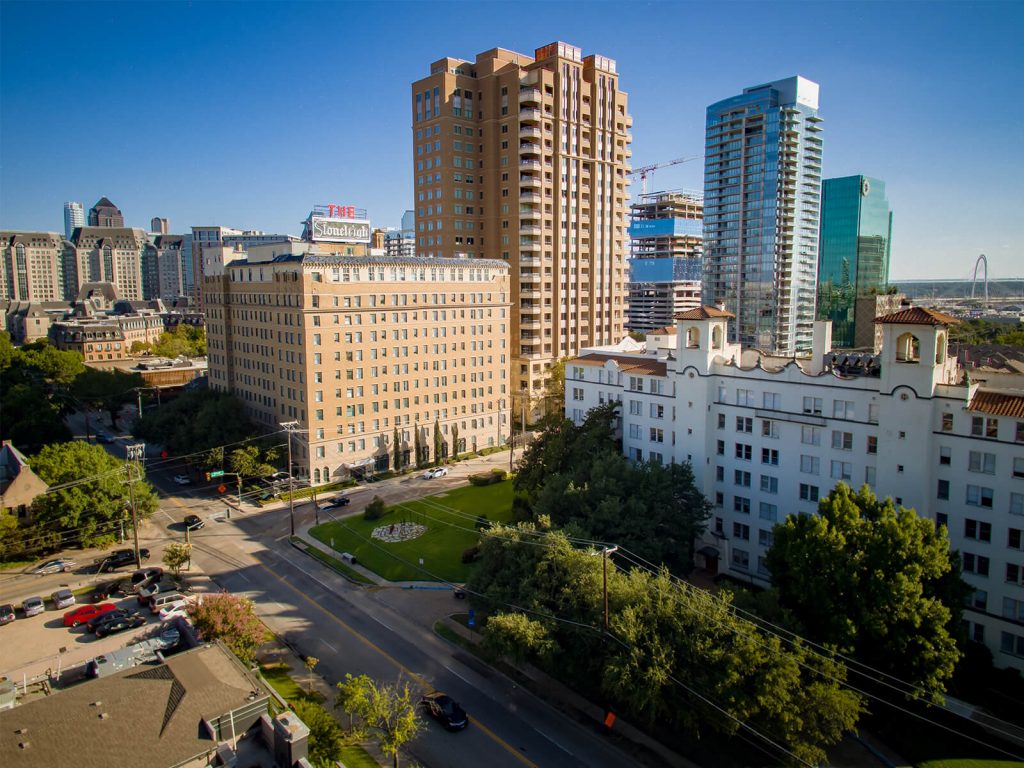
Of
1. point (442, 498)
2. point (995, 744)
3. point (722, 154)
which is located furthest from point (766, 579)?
point (722, 154)

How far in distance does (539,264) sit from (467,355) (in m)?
28.4

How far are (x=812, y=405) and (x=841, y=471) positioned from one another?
5587mm

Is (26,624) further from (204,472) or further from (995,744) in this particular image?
(995,744)

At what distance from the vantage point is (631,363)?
232ft

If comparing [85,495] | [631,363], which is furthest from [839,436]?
[85,495]

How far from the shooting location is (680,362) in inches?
2477

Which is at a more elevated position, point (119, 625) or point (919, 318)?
point (919, 318)

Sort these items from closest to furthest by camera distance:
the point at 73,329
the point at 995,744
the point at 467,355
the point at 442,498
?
the point at 995,744 < the point at 442,498 < the point at 467,355 < the point at 73,329

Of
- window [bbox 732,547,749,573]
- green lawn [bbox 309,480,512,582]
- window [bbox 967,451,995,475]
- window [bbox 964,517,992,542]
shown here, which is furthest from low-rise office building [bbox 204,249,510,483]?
window [bbox 967,451,995,475]

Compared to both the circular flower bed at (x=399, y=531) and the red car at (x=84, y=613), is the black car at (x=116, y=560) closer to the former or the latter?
the red car at (x=84, y=613)

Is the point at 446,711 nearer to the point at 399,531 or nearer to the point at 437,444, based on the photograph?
the point at 399,531

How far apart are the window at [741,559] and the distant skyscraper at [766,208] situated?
122 m

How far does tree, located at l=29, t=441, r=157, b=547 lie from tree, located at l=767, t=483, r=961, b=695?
59.0 meters

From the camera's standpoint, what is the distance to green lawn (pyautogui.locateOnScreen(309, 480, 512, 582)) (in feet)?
207
